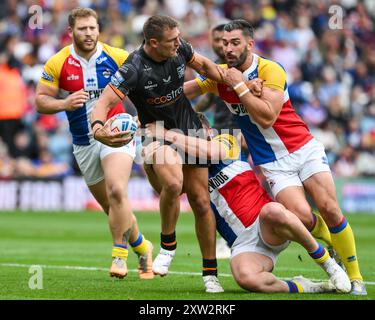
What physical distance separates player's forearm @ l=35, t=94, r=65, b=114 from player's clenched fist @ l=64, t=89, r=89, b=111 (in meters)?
0.06

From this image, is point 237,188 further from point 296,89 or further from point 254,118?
point 296,89

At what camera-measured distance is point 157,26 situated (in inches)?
352

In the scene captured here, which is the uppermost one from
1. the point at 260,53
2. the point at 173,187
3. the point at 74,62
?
the point at 260,53

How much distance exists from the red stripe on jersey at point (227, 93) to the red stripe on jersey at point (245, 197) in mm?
723

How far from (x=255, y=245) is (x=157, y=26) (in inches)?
88.9

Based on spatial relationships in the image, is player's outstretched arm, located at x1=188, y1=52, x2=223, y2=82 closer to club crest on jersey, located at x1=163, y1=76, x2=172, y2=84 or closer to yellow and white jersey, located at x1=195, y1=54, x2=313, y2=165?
yellow and white jersey, located at x1=195, y1=54, x2=313, y2=165

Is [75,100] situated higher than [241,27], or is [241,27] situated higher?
[241,27]

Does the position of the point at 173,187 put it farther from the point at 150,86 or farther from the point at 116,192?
the point at 150,86

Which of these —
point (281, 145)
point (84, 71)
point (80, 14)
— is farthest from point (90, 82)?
point (281, 145)

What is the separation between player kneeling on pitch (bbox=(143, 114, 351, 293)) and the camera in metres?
8.55

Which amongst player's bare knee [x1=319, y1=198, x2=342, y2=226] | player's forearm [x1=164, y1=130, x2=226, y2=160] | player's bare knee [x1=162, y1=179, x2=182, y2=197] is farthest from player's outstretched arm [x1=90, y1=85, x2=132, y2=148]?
player's bare knee [x1=319, y1=198, x2=342, y2=226]

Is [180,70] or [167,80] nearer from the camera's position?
[167,80]

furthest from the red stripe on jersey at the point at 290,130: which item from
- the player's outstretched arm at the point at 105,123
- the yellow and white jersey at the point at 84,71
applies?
the yellow and white jersey at the point at 84,71

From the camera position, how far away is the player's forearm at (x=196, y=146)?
9.10 metres
